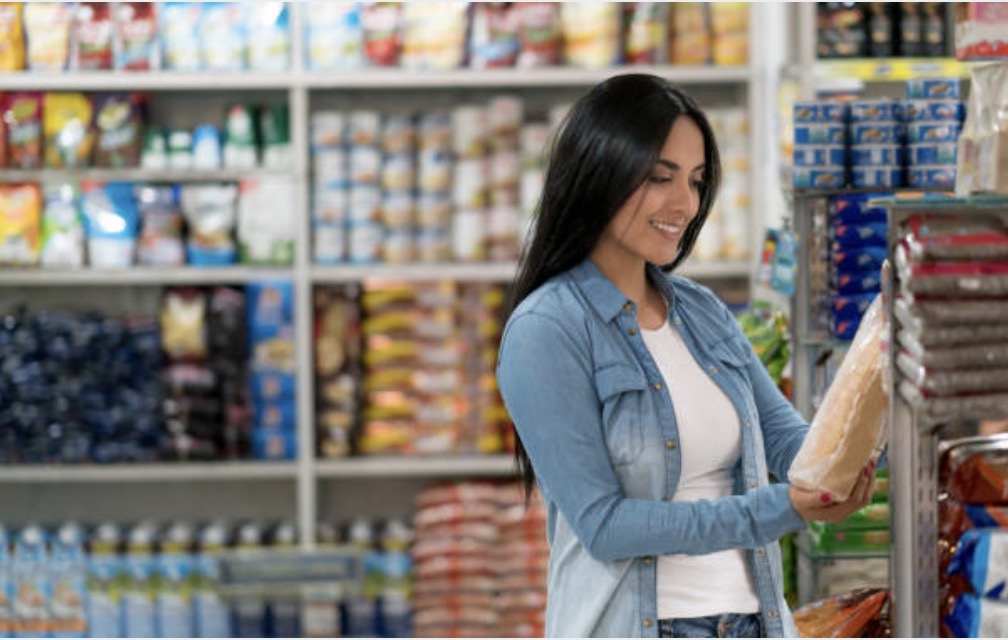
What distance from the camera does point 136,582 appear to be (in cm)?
471

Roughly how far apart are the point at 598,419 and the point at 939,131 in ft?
3.96

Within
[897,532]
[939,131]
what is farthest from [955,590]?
[939,131]

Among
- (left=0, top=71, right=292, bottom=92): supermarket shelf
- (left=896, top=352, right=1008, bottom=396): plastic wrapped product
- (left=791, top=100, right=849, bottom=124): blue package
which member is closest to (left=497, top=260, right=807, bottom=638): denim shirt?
(left=896, top=352, right=1008, bottom=396): plastic wrapped product

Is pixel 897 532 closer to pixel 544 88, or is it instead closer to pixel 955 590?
pixel 955 590

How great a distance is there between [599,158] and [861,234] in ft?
3.45

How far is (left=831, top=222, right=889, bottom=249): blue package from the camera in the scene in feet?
9.43

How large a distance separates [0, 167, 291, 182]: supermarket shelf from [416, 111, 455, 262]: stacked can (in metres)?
0.41

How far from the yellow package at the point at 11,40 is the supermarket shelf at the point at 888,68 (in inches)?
91.5

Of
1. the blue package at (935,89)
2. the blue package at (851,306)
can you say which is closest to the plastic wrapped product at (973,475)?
the blue package at (851,306)

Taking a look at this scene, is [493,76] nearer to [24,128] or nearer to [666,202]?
[24,128]

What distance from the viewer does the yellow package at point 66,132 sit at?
466 centimetres

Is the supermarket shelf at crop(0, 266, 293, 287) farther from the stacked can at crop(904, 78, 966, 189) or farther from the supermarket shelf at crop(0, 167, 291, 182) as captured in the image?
the stacked can at crop(904, 78, 966, 189)

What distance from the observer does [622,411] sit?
6.50ft

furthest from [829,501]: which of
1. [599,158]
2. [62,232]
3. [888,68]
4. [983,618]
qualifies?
[62,232]
